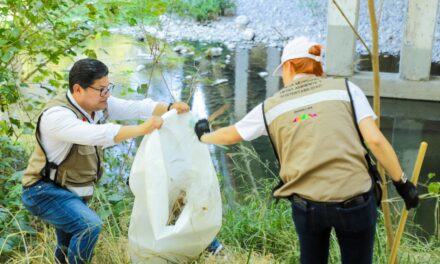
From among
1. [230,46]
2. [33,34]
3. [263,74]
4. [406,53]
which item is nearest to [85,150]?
[33,34]

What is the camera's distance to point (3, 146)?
3844 mm

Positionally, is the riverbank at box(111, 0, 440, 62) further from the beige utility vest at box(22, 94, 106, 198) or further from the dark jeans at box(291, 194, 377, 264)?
the dark jeans at box(291, 194, 377, 264)

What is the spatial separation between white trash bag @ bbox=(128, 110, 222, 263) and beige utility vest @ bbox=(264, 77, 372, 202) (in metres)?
0.69

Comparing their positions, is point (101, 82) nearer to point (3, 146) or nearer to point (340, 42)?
point (3, 146)

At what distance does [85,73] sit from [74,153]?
41cm

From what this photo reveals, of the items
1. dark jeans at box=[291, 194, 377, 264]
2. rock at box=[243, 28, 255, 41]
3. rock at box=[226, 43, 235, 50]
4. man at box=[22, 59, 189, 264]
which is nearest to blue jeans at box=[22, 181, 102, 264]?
man at box=[22, 59, 189, 264]

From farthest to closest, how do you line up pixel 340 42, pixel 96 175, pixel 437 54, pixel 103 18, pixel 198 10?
pixel 198 10
pixel 437 54
pixel 340 42
pixel 103 18
pixel 96 175

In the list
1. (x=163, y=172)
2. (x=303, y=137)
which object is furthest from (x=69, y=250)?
(x=303, y=137)

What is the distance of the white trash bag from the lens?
259cm

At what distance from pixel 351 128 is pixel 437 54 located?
448 inches

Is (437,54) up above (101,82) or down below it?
below

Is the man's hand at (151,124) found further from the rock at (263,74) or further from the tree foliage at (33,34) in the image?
the rock at (263,74)

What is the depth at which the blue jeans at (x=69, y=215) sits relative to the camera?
2570 millimetres

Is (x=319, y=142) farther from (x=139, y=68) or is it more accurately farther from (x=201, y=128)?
(x=139, y=68)
